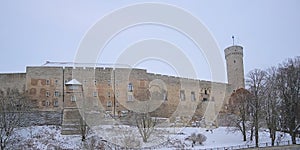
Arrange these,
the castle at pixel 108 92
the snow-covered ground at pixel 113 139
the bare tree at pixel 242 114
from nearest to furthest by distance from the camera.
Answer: the snow-covered ground at pixel 113 139 < the bare tree at pixel 242 114 < the castle at pixel 108 92

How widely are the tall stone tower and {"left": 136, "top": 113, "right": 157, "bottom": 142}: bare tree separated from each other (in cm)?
1831

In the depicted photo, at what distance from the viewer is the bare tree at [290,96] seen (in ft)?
88.8

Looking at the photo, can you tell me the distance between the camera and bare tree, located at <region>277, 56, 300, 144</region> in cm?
2708

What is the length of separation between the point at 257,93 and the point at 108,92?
14.4 meters

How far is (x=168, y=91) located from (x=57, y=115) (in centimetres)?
1222

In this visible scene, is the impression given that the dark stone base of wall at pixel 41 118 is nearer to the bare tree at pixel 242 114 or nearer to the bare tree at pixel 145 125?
the bare tree at pixel 145 125

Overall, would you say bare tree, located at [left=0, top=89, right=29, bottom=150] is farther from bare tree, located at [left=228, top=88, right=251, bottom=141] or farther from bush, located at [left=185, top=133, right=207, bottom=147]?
bare tree, located at [left=228, top=88, right=251, bottom=141]

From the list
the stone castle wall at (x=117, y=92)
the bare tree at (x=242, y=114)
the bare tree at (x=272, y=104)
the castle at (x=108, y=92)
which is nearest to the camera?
the bare tree at (x=272, y=104)

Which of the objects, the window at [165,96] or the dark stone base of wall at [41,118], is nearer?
the dark stone base of wall at [41,118]

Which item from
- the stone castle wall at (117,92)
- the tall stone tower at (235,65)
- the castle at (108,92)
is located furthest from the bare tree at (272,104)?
the tall stone tower at (235,65)

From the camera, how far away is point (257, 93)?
2847cm

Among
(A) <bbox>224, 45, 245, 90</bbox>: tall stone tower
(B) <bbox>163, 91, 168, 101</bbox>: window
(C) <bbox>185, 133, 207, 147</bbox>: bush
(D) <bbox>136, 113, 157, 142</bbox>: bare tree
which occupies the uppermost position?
(A) <bbox>224, 45, 245, 90</bbox>: tall stone tower

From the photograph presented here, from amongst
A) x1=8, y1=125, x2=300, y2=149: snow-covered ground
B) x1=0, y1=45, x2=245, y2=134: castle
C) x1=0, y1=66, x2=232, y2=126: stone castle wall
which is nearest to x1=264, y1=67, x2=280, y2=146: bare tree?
x1=8, y1=125, x2=300, y2=149: snow-covered ground

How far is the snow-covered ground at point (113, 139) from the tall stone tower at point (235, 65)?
14.8 metres
